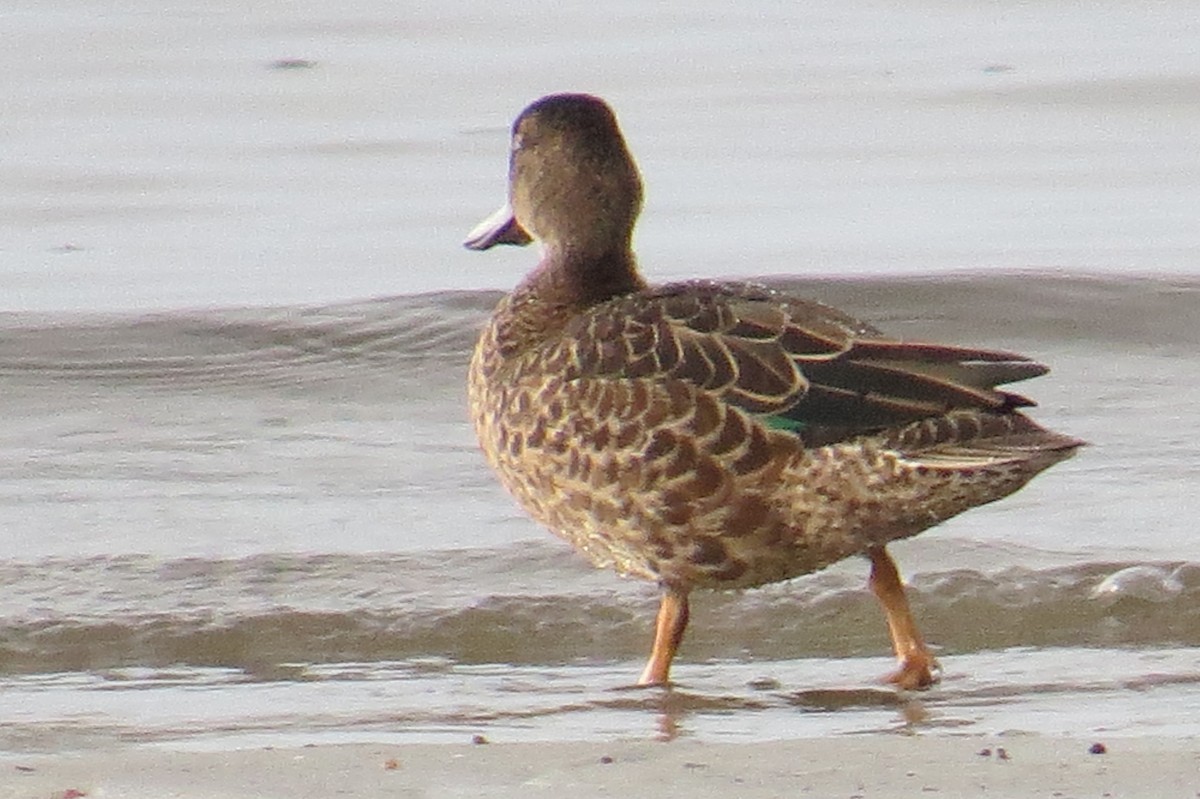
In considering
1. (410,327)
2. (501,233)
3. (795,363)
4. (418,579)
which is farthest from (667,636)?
(410,327)

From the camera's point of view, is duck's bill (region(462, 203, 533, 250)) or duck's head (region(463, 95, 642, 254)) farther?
duck's bill (region(462, 203, 533, 250))

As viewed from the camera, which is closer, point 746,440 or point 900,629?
point 746,440

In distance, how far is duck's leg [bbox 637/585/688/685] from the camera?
6566mm

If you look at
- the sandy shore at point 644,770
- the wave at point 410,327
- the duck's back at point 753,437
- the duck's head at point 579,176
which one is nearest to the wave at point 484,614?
the duck's back at point 753,437

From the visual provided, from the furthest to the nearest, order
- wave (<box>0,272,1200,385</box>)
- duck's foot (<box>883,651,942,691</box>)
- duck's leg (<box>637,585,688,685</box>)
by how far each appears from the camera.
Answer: wave (<box>0,272,1200,385</box>), duck's leg (<box>637,585,688,685</box>), duck's foot (<box>883,651,942,691</box>)

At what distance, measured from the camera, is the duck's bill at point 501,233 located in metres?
7.48

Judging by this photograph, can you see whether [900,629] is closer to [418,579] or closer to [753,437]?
[753,437]

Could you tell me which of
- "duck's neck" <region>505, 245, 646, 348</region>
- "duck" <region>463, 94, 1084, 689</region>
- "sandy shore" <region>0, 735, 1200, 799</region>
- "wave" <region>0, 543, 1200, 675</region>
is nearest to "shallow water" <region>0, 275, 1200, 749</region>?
"wave" <region>0, 543, 1200, 675</region>

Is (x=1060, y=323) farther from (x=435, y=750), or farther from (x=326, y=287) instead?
(x=435, y=750)

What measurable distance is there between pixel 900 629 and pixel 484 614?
1271mm

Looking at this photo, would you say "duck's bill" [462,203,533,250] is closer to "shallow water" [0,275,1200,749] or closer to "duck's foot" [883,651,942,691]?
"shallow water" [0,275,1200,749]

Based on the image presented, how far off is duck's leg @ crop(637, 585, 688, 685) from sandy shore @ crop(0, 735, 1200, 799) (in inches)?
48.5

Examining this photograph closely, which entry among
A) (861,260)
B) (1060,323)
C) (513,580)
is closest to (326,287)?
(861,260)

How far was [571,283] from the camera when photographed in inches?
281
